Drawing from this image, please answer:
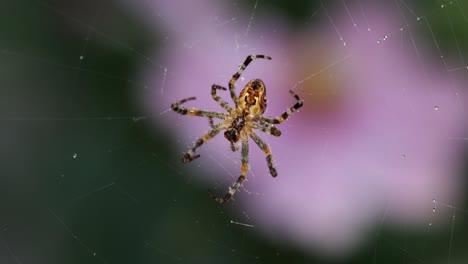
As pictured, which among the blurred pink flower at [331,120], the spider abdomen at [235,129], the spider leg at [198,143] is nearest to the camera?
the blurred pink flower at [331,120]

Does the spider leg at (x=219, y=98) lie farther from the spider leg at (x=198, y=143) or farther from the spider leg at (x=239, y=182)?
the spider leg at (x=239, y=182)

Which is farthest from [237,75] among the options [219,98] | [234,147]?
[234,147]

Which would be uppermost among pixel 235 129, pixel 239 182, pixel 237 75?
pixel 237 75

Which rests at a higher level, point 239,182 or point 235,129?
point 235,129

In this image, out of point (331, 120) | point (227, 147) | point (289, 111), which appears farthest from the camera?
point (227, 147)

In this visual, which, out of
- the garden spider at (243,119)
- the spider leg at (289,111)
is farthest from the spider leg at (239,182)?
the spider leg at (289,111)

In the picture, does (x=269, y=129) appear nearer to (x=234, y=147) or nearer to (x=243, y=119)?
(x=234, y=147)

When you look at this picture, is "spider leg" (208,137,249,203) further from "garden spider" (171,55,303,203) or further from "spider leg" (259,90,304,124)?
"spider leg" (259,90,304,124)

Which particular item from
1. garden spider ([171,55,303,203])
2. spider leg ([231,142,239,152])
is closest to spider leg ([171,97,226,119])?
garden spider ([171,55,303,203])
